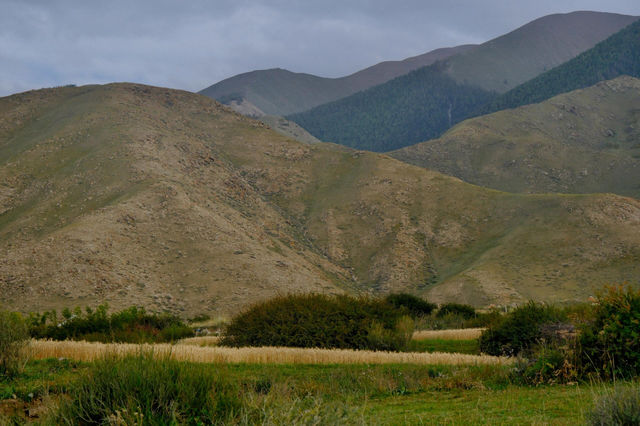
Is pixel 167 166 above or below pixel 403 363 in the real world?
above

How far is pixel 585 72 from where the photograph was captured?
178375 mm

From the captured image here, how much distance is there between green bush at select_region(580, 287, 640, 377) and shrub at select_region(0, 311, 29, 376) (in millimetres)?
11889

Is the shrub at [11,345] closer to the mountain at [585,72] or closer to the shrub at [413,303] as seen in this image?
the shrub at [413,303]

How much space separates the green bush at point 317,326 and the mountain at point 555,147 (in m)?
83.5

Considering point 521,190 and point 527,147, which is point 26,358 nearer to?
point 521,190

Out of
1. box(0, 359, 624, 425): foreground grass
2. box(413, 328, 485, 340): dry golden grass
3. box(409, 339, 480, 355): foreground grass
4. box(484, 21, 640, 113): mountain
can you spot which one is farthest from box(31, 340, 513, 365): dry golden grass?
box(484, 21, 640, 113): mountain

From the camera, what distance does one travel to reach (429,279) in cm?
6694

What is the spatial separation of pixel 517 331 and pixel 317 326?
22.1 ft

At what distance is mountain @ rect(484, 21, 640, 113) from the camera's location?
17350 centimetres

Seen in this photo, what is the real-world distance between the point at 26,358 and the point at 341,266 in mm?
56651

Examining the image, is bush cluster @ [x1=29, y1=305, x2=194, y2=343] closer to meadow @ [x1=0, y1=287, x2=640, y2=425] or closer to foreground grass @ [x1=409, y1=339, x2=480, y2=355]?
meadow @ [x1=0, y1=287, x2=640, y2=425]

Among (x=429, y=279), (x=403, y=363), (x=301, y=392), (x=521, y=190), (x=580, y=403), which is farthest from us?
(x=521, y=190)

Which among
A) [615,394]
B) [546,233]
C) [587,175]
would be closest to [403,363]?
[615,394]

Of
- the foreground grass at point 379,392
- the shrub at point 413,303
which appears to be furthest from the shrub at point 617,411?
the shrub at point 413,303
